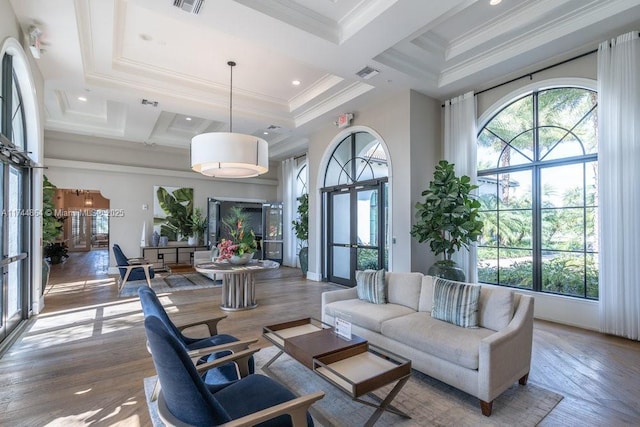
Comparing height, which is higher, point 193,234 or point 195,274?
point 193,234

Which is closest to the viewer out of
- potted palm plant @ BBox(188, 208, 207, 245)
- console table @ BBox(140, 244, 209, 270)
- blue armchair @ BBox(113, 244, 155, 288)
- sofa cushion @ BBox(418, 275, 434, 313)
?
sofa cushion @ BBox(418, 275, 434, 313)

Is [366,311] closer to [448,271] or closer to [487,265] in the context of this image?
[448,271]

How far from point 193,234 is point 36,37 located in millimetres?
6641

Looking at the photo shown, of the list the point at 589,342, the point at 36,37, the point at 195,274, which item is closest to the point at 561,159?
the point at 589,342

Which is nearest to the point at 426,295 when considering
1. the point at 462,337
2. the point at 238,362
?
the point at 462,337

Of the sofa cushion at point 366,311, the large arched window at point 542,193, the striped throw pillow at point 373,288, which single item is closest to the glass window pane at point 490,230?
the large arched window at point 542,193

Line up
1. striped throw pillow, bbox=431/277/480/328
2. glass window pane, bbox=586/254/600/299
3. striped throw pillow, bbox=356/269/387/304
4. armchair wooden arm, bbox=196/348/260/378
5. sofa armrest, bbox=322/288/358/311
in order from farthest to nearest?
glass window pane, bbox=586/254/600/299 < sofa armrest, bbox=322/288/358/311 < striped throw pillow, bbox=356/269/387/304 < striped throw pillow, bbox=431/277/480/328 < armchair wooden arm, bbox=196/348/260/378

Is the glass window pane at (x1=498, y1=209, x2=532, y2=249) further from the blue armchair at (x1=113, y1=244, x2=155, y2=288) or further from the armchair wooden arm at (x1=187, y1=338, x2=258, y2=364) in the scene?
the blue armchair at (x1=113, y1=244, x2=155, y2=288)

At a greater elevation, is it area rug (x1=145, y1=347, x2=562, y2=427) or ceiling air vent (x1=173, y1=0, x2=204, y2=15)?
ceiling air vent (x1=173, y1=0, x2=204, y2=15)

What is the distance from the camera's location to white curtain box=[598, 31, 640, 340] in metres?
3.71

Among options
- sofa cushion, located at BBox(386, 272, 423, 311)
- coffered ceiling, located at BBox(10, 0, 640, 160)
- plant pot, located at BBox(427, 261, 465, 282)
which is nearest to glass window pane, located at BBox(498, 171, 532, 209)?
plant pot, located at BBox(427, 261, 465, 282)

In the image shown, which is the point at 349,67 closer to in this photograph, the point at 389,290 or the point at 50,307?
the point at 389,290

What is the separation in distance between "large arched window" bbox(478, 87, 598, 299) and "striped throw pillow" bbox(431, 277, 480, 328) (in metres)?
2.57

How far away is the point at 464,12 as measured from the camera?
3.95m
